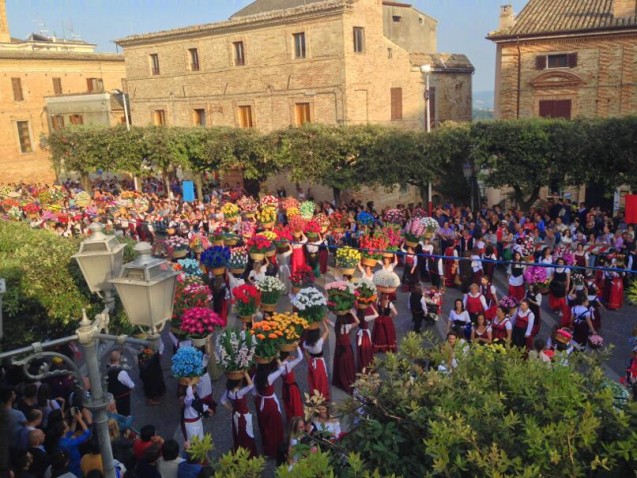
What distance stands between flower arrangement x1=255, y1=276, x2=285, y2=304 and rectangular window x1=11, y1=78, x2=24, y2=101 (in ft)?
130

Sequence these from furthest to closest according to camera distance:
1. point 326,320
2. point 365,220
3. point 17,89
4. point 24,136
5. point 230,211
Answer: point 24,136 → point 17,89 → point 230,211 → point 365,220 → point 326,320

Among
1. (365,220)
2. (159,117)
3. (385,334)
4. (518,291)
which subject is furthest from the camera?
(159,117)

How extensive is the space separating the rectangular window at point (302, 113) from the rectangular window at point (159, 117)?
988cm

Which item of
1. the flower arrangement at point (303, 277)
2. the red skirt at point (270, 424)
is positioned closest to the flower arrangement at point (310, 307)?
the red skirt at point (270, 424)

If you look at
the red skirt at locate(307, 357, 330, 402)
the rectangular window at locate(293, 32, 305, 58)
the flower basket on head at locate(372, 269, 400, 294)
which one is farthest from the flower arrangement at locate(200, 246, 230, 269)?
the rectangular window at locate(293, 32, 305, 58)

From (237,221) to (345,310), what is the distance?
337 inches

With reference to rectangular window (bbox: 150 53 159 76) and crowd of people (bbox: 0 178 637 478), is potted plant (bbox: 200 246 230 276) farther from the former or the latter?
rectangular window (bbox: 150 53 159 76)

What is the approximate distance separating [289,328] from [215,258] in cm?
513

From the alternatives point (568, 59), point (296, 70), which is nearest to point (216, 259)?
point (296, 70)

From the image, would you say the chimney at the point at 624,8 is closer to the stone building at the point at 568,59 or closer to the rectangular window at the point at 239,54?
the stone building at the point at 568,59

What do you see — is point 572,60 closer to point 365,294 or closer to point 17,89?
point 365,294

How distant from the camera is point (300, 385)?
36.9 ft

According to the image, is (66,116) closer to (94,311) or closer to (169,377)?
(169,377)

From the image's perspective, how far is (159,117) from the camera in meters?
36.3
